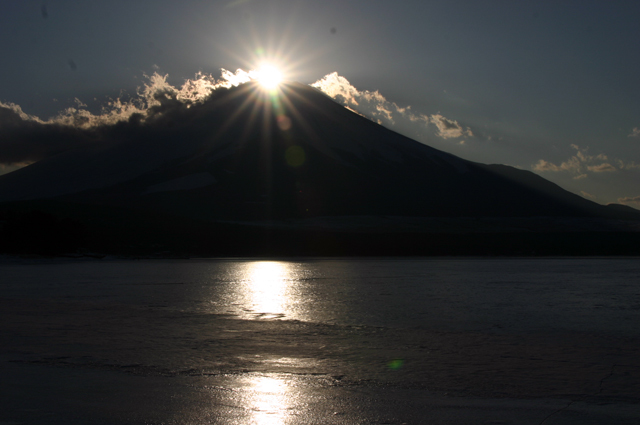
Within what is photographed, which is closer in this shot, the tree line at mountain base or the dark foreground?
the dark foreground

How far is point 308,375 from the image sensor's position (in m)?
8.27

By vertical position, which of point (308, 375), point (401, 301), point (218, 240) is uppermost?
point (218, 240)

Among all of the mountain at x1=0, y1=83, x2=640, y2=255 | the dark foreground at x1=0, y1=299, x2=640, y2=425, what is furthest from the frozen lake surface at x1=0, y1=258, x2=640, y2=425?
the mountain at x1=0, y1=83, x2=640, y2=255

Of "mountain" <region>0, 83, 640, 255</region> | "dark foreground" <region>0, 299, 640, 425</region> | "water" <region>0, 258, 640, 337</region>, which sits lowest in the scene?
"dark foreground" <region>0, 299, 640, 425</region>

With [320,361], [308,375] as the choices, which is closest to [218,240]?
[320,361]

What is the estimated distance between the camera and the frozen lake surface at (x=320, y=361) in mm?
6582

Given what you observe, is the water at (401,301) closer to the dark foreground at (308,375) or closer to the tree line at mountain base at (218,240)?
the dark foreground at (308,375)

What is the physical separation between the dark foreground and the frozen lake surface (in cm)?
3

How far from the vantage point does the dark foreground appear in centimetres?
643

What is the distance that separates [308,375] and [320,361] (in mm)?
963

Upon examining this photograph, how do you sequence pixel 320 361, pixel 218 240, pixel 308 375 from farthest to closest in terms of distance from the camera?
pixel 218 240
pixel 320 361
pixel 308 375

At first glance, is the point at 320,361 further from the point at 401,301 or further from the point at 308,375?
the point at 401,301

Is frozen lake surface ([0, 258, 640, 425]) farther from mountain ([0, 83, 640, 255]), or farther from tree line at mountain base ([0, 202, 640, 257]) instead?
mountain ([0, 83, 640, 255])

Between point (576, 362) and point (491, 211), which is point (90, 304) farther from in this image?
point (491, 211)
